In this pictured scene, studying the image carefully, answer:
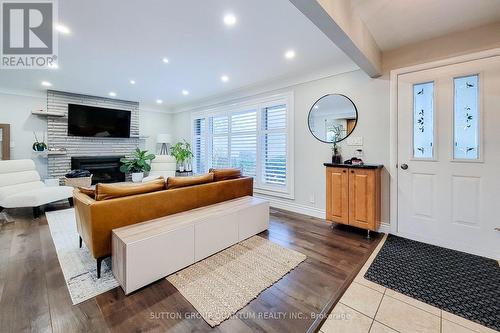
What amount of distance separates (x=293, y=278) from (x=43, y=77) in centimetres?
578

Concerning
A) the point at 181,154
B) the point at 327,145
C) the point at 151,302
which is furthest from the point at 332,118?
the point at 181,154

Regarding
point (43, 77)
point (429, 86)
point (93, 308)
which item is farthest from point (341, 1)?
point (43, 77)

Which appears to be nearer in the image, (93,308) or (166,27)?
(93,308)

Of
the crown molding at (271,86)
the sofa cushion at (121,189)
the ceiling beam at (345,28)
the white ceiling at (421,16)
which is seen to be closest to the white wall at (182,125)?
the crown molding at (271,86)

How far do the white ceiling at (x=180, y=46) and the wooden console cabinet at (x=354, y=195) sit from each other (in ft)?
5.36

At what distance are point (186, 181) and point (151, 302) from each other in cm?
126

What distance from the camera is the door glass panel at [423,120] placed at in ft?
8.87

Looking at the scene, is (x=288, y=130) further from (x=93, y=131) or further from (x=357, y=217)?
(x=93, y=131)

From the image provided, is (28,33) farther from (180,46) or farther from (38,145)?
(38,145)

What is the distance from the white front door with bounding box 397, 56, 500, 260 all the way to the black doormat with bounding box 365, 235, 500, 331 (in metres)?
0.24

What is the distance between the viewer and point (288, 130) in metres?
4.11

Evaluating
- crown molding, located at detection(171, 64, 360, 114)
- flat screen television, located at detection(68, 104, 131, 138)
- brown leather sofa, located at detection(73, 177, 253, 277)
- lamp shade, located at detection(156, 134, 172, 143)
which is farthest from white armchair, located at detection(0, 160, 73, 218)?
crown molding, located at detection(171, 64, 360, 114)

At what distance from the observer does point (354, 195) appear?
2969mm

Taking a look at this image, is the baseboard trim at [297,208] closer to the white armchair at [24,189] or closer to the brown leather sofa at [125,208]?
the brown leather sofa at [125,208]
